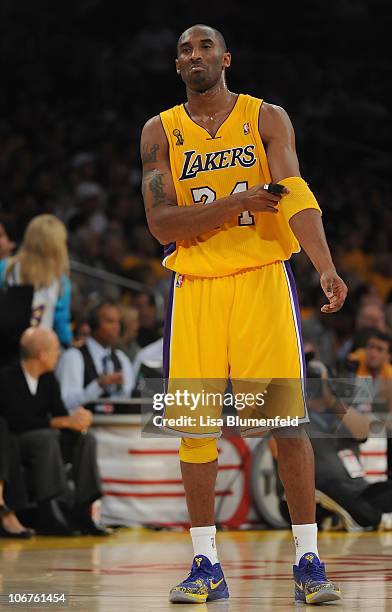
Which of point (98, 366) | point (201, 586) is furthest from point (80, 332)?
point (201, 586)

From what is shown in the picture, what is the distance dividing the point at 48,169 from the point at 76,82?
3.18 m

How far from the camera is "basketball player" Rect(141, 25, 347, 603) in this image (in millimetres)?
4816

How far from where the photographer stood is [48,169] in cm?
1425

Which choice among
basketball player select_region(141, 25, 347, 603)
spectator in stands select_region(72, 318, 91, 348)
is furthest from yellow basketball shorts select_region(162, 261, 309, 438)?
spectator in stands select_region(72, 318, 91, 348)

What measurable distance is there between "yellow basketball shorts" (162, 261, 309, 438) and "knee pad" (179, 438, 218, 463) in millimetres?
44

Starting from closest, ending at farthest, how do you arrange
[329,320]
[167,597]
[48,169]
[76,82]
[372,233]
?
1. [167,597]
2. [329,320]
3. [48,169]
4. [372,233]
5. [76,82]

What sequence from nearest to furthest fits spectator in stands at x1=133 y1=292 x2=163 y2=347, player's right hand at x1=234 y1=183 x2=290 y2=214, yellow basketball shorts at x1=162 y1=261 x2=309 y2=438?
1. player's right hand at x1=234 y1=183 x2=290 y2=214
2. yellow basketball shorts at x1=162 y1=261 x2=309 y2=438
3. spectator in stands at x1=133 y1=292 x2=163 y2=347

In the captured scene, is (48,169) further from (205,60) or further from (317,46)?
(205,60)

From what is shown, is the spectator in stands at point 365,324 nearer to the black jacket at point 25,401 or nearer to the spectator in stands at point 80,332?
the spectator in stands at point 80,332

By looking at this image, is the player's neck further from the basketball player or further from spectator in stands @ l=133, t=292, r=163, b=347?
spectator in stands @ l=133, t=292, r=163, b=347

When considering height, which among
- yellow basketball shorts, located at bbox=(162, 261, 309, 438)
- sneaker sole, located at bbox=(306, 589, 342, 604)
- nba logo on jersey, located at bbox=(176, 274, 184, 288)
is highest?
nba logo on jersey, located at bbox=(176, 274, 184, 288)

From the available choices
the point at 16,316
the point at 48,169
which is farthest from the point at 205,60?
the point at 48,169

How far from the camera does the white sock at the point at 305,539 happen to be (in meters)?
4.79

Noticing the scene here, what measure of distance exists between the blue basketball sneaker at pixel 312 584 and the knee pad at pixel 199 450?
1.75ft
